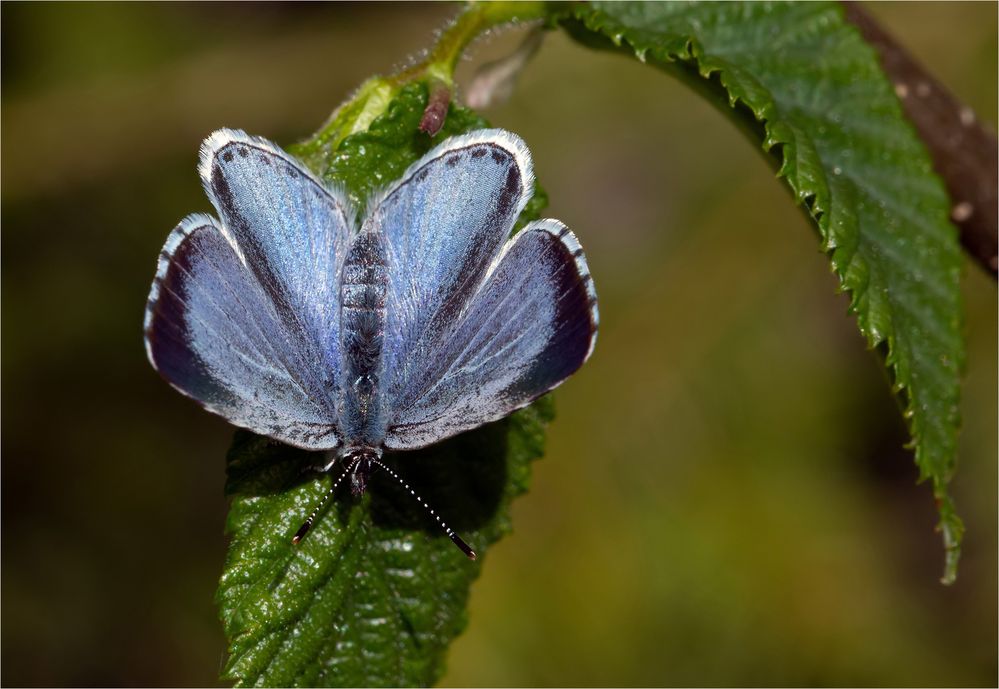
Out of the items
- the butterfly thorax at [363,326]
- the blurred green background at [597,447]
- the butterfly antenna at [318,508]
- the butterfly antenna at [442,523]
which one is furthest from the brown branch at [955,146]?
the blurred green background at [597,447]

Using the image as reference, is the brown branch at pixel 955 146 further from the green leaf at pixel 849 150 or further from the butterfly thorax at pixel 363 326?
the butterfly thorax at pixel 363 326

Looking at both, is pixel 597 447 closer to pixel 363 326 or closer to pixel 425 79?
pixel 363 326

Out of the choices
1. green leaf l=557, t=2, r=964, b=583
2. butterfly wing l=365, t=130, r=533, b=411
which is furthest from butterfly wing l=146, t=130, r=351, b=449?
green leaf l=557, t=2, r=964, b=583

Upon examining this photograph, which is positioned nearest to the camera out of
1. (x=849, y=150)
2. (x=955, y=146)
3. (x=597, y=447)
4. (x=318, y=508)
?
(x=318, y=508)

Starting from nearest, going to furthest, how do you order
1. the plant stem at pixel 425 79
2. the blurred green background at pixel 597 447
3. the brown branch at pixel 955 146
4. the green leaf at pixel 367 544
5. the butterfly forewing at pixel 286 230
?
1. the green leaf at pixel 367 544
2. the plant stem at pixel 425 79
3. the butterfly forewing at pixel 286 230
4. the brown branch at pixel 955 146
5. the blurred green background at pixel 597 447

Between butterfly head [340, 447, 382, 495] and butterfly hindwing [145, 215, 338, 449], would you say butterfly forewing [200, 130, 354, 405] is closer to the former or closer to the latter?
butterfly hindwing [145, 215, 338, 449]

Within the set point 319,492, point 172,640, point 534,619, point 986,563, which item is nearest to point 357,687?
point 319,492

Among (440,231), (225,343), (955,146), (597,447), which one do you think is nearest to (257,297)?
(225,343)
